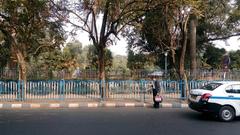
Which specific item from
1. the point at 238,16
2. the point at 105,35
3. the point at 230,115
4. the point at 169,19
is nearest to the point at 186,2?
the point at 169,19

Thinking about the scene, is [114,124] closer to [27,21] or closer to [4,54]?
[27,21]

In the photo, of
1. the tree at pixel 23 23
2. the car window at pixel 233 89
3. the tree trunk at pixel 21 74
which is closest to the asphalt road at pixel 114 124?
the car window at pixel 233 89

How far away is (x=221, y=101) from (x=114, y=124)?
4168mm

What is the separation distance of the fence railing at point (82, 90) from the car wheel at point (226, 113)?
6.80m

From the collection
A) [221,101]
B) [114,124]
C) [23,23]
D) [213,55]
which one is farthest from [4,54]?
[213,55]

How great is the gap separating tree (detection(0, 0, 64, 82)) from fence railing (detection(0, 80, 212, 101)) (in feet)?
2.87

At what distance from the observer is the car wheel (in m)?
11.7

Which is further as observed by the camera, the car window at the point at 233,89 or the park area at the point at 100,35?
the park area at the point at 100,35

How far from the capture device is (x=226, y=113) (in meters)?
11.8

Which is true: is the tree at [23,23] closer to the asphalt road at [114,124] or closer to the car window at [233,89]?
the asphalt road at [114,124]

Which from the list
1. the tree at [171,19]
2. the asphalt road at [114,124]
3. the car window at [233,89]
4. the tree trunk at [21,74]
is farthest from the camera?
the tree trunk at [21,74]

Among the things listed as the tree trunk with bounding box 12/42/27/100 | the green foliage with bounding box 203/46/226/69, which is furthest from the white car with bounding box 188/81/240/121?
the green foliage with bounding box 203/46/226/69

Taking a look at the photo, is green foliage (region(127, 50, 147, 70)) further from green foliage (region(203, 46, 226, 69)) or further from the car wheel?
the car wheel

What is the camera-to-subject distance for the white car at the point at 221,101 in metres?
11.7
